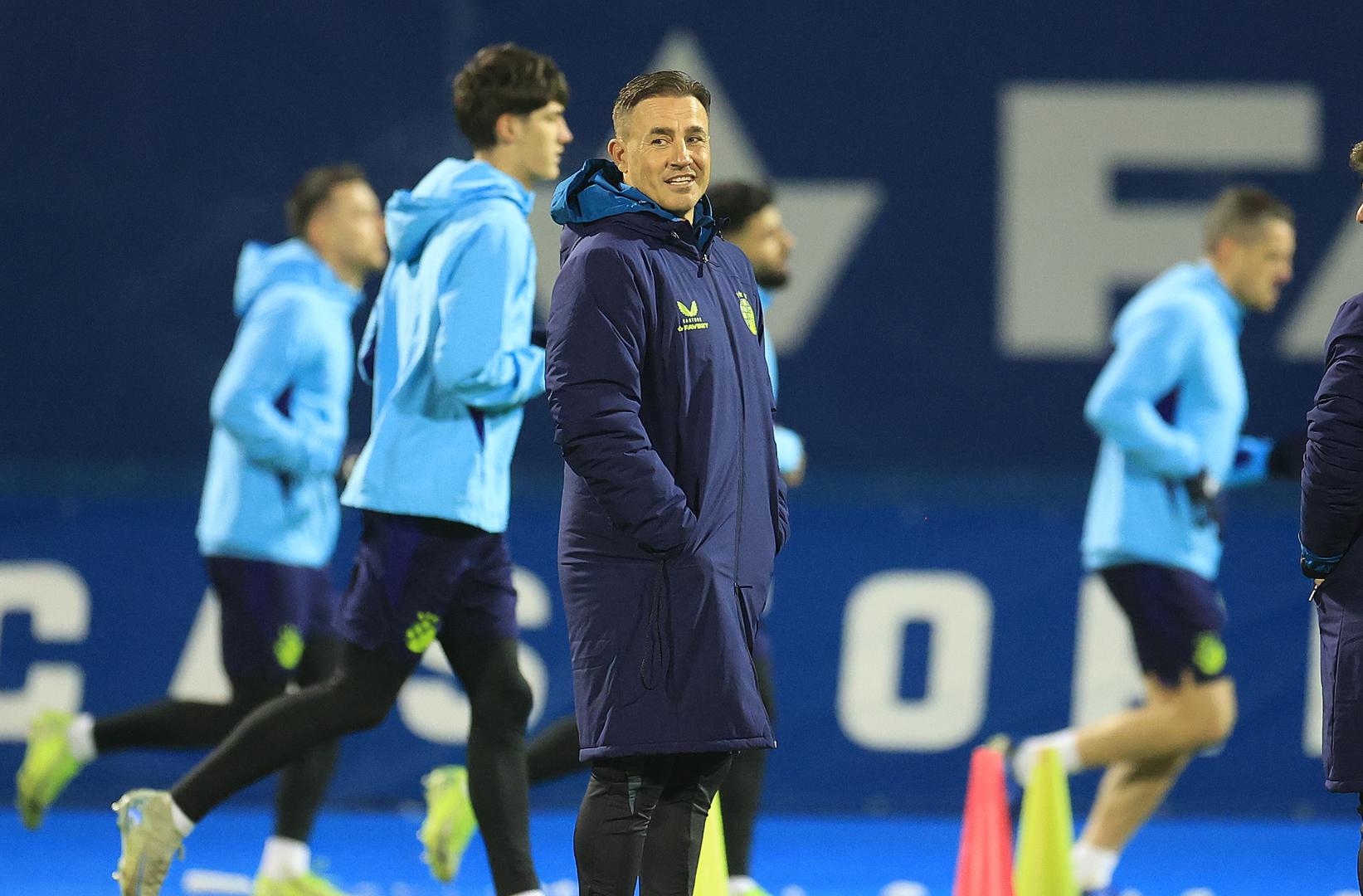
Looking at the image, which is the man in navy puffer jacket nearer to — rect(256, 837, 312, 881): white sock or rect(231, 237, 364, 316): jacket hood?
rect(256, 837, 312, 881): white sock

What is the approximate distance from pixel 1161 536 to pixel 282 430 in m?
2.88

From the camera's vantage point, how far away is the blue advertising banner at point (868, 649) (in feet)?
28.7

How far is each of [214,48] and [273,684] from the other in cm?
372

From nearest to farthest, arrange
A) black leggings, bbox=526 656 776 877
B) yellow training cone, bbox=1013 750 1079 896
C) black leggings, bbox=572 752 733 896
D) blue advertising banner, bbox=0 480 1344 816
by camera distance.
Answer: black leggings, bbox=572 752 733 896 → black leggings, bbox=526 656 776 877 → yellow training cone, bbox=1013 750 1079 896 → blue advertising banner, bbox=0 480 1344 816

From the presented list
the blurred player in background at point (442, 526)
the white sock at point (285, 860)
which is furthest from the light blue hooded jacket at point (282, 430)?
the blurred player in background at point (442, 526)

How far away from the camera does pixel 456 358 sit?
5.12 metres

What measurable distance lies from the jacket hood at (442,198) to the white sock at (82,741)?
2.55 meters

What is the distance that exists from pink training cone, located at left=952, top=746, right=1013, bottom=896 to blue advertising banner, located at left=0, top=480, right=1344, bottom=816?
9.77ft

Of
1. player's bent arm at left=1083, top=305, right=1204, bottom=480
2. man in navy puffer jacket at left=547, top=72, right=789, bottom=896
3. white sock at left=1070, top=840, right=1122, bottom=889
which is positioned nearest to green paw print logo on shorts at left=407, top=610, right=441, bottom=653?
man in navy puffer jacket at left=547, top=72, right=789, bottom=896

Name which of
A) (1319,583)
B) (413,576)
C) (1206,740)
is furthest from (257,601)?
(1319,583)

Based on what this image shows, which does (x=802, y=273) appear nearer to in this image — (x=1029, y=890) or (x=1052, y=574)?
(x=1052, y=574)

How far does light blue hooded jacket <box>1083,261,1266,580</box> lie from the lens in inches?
265

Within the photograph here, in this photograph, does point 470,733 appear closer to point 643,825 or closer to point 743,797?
point 743,797

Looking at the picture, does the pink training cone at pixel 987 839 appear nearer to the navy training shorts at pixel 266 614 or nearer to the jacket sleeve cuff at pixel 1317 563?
the jacket sleeve cuff at pixel 1317 563
